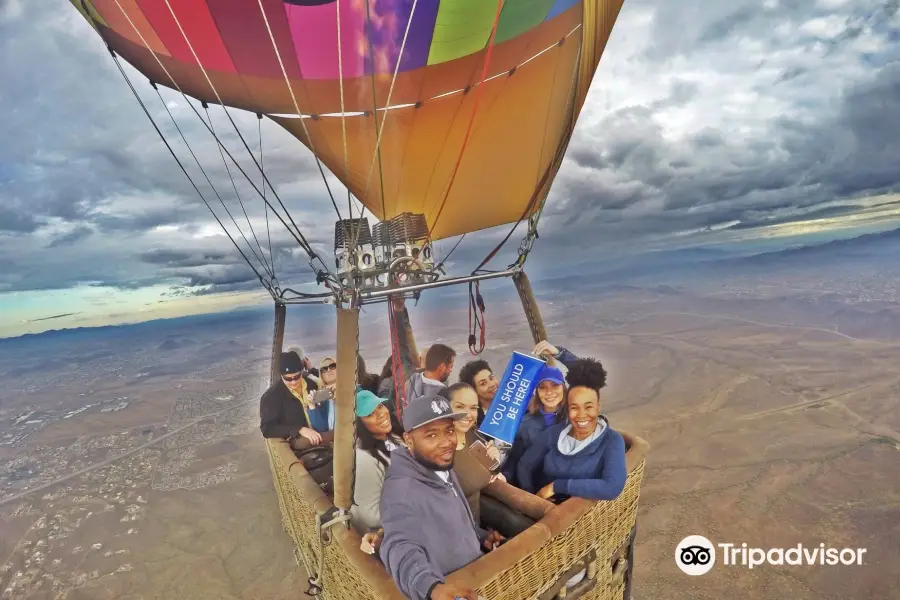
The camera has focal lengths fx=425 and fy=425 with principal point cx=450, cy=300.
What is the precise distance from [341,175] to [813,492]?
8114 millimetres

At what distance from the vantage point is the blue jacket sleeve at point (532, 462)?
2145 millimetres

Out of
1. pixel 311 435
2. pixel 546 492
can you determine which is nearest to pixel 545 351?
pixel 546 492

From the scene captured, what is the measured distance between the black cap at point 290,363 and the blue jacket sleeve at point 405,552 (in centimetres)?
188

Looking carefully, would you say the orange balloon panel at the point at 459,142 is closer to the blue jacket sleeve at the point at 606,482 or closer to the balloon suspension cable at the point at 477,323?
the balloon suspension cable at the point at 477,323

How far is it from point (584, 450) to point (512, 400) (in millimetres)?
417

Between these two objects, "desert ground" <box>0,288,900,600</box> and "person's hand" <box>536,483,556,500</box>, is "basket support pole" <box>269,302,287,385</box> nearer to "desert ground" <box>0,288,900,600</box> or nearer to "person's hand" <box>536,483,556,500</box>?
"desert ground" <box>0,288,900,600</box>

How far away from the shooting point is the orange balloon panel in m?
3.98

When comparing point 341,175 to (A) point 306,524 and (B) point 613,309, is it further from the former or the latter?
(B) point 613,309

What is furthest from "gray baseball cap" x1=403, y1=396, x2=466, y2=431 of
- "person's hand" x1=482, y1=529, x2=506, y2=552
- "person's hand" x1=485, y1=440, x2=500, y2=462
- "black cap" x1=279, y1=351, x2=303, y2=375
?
"black cap" x1=279, y1=351, x2=303, y2=375

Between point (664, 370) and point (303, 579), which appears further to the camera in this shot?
point (664, 370)

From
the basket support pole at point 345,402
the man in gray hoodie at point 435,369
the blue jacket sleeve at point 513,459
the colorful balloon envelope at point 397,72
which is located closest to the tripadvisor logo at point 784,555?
the blue jacket sleeve at point 513,459

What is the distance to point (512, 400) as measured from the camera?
1.88m

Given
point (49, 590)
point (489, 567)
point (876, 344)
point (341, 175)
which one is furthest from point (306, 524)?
point (876, 344)

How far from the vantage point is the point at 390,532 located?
1342 millimetres
